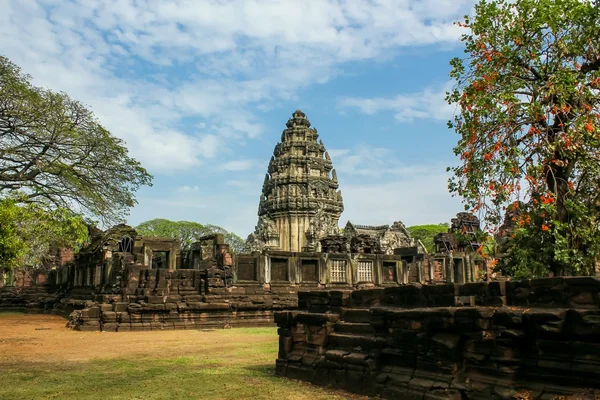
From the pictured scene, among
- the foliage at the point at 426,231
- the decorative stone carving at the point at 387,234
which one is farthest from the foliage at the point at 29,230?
the foliage at the point at 426,231

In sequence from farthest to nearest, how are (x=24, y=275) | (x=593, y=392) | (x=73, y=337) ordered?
(x=24, y=275) < (x=73, y=337) < (x=593, y=392)

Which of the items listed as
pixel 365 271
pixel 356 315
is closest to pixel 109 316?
pixel 356 315

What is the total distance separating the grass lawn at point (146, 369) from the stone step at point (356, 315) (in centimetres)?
114

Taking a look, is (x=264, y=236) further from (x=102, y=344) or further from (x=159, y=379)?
(x=159, y=379)

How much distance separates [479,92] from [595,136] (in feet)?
7.56

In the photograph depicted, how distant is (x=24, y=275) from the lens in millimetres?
36625

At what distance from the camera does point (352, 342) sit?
7.60 meters

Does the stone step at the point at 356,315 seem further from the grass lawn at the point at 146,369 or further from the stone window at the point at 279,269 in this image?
the stone window at the point at 279,269

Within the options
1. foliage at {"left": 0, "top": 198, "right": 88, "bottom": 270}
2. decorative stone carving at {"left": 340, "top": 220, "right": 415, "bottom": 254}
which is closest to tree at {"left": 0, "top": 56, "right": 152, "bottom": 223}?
foliage at {"left": 0, "top": 198, "right": 88, "bottom": 270}

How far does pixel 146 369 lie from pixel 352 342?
3.65 metres

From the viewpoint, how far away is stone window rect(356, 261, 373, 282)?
962 inches

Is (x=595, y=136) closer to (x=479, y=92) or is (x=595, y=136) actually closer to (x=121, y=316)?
(x=479, y=92)

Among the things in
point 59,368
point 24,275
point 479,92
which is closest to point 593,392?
point 479,92

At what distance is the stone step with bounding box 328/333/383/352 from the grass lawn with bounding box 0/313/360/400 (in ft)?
2.22
